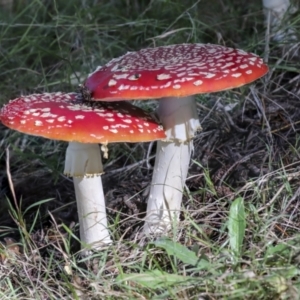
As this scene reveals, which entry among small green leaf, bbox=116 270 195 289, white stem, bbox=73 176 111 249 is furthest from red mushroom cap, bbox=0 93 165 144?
small green leaf, bbox=116 270 195 289

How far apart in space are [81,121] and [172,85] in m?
0.37

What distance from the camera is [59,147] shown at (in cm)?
368

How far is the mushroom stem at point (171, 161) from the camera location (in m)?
2.45

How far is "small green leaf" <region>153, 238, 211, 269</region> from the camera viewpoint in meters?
2.11

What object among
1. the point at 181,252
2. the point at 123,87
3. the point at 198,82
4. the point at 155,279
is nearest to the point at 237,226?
the point at 181,252

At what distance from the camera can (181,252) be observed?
2205 millimetres

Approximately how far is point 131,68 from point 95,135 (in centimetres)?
33

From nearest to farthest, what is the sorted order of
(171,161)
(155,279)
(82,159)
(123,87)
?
(155,279) < (123,87) < (82,159) < (171,161)

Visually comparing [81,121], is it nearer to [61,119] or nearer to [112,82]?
[61,119]

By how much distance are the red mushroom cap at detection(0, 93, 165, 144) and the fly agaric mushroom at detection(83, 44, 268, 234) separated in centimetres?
9

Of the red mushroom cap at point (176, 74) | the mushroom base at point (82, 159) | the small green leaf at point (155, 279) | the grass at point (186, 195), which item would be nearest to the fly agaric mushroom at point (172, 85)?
the red mushroom cap at point (176, 74)

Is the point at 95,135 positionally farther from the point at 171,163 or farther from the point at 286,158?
the point at 286,158

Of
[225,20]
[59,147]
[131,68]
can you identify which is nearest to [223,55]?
[131,68]

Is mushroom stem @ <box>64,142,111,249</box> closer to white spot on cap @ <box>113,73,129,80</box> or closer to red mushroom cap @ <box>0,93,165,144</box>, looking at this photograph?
red mushroom cap @ <box>0,93,165,144</box>
